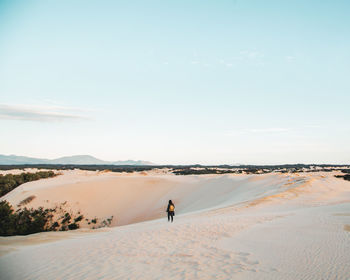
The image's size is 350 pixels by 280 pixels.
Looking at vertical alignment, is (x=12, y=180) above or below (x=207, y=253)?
above

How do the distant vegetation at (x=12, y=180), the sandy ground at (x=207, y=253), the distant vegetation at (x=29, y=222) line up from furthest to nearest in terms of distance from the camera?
1. the distant vegetation at (x=12, y=180)
2. the distant vegetation at (x=29, y=222)
3. the sandy ground at (x=207, y=253)

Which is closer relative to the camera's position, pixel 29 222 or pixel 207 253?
pixel 207 253

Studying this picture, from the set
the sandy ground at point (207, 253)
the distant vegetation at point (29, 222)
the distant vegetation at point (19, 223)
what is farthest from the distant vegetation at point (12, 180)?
the sandy ground at point (207, 253)

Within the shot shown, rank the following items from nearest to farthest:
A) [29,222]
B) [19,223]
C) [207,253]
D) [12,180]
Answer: [207,253], [19,223], [29,222], [12,180]

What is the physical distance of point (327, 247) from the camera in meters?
7.26

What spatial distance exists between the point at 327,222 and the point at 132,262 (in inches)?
300

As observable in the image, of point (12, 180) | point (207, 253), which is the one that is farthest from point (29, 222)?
point (12, 180)

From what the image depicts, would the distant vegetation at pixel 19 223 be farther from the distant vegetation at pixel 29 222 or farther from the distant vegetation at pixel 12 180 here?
the distant vegetation at pixel 12 180

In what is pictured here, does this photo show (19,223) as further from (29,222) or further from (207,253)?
(207,253)

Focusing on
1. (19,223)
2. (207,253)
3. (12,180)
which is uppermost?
(12,180)

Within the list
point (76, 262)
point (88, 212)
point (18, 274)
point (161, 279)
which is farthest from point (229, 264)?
point (88, 212)

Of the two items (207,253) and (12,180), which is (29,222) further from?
(12,180)

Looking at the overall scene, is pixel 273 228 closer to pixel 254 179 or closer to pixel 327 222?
pixel 327 222

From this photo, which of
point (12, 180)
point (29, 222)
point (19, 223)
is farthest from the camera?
point (12, 180)
